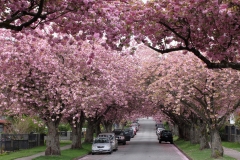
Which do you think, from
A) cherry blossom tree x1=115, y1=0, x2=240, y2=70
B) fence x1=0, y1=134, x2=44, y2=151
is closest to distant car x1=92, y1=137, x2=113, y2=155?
fence x1=0, y1=134, x2=44, y2=151

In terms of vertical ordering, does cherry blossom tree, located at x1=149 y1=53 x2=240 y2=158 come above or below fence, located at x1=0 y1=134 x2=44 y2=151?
above

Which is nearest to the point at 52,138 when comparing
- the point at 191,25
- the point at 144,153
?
the point at 144,153

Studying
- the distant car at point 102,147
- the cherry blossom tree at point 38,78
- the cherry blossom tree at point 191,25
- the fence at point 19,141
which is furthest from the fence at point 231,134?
the cherry blossom tree at point 191,25

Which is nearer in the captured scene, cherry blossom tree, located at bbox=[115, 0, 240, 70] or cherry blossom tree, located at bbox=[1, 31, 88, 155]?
cherry blossom tree, located at bbox=[115, 0, 240, 70]

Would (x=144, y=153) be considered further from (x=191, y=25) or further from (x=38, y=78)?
(x=191, y=25)

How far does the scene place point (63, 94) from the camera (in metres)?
22.8

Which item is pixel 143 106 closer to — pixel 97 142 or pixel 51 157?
pixel 97 142

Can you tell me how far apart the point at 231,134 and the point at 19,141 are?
79.9ft

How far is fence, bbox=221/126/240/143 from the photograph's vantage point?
135ft

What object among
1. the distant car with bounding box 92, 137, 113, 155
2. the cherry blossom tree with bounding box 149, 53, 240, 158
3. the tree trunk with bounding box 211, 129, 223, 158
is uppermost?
the cherry blossom tree with bounding box 149, 53, 240, 158

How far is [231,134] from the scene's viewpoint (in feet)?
145

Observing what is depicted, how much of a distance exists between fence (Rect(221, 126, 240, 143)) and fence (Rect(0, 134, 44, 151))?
2097 centimetres

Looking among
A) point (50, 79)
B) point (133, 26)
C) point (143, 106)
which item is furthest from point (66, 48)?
point (143, 106)

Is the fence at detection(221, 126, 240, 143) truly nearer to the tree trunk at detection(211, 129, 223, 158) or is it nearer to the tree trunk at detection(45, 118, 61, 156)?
the tree trunk at detection(211, 129, 223, 158)
